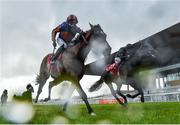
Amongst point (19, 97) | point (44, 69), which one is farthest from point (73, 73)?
point (44, 69)

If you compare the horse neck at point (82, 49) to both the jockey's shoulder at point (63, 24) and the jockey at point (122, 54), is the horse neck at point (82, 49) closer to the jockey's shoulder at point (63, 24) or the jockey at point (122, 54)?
the jockey's shoulder at point (63, 24)

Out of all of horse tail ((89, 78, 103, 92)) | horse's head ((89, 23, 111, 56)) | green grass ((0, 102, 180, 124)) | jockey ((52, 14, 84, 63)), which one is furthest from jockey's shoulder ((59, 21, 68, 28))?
horse tail ((89, 78, 103, 92))

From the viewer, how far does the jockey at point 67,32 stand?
8.98 meters

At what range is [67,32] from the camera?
363 inches

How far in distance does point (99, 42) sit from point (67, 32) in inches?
39.1

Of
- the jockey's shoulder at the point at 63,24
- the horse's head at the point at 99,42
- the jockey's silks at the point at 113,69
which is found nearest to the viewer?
the horse's head at the point at 99,42

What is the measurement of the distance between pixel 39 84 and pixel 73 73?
3733 millimetres

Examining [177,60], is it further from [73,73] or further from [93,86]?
[73,73]

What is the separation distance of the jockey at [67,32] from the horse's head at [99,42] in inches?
13.7

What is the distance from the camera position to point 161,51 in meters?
34.0

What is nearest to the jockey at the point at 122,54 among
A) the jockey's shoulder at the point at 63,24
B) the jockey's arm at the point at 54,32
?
the jockey's arm at the point at 54,32

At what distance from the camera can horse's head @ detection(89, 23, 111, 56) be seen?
874cm

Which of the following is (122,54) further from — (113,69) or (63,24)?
(63,24)

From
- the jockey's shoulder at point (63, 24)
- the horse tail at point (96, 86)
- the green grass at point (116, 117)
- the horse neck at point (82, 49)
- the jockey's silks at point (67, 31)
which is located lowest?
the green grass at point (116, 117)
